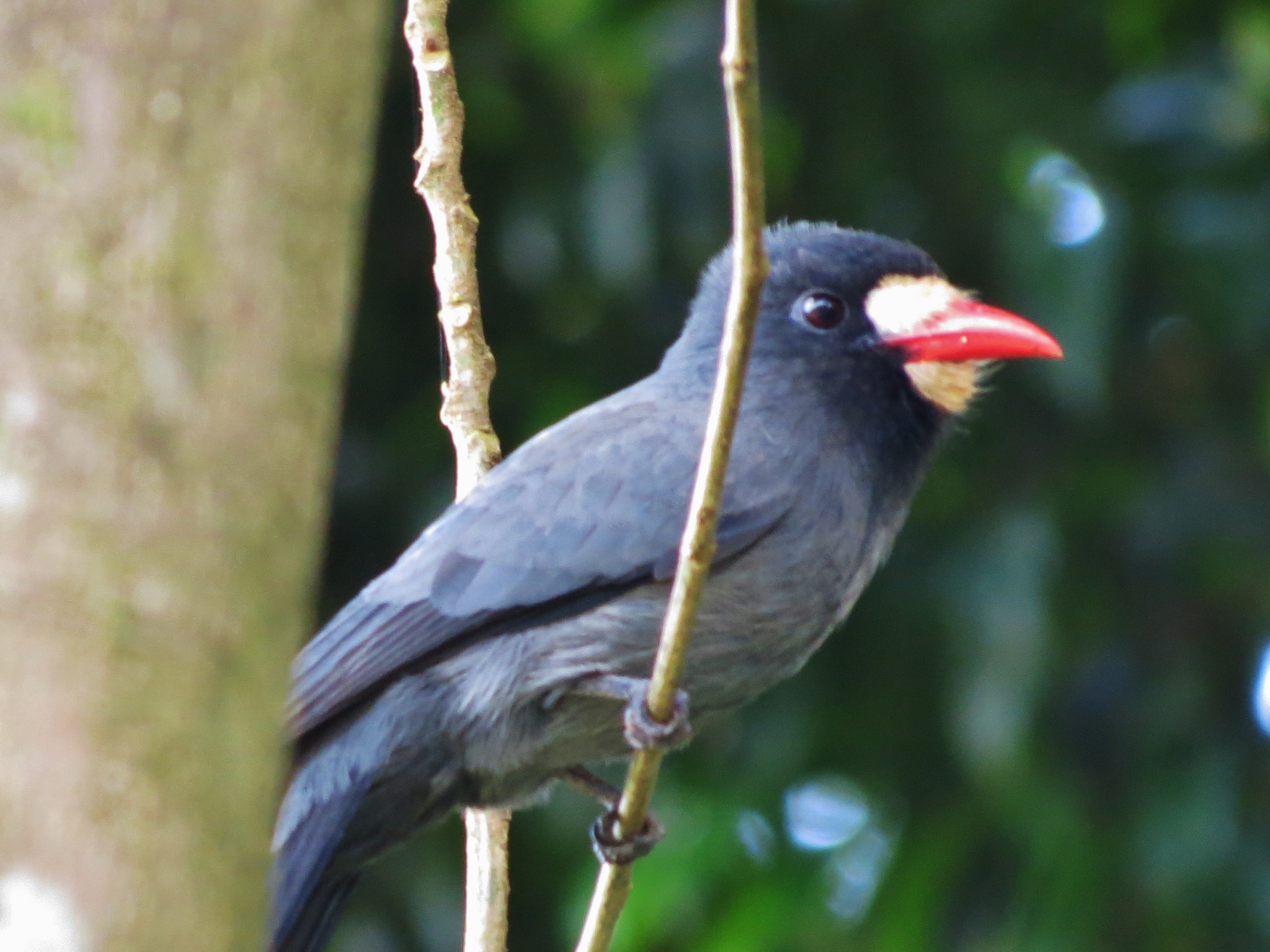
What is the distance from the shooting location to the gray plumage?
3420 millimetres

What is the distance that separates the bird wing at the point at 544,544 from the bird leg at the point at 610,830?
1.48ft

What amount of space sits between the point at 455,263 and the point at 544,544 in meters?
0.61

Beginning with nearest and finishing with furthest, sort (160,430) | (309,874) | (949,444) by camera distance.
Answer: (160,430) < (309,874) < (949,444)

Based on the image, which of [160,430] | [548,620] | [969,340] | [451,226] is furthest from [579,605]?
[160,430]

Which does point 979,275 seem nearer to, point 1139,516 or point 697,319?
point 1139,516

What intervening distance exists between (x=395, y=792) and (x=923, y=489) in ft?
8.97

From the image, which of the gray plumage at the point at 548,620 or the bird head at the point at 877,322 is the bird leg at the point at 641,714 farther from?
the bird head at the point at 877,322

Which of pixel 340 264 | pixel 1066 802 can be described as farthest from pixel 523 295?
pixel 340 264

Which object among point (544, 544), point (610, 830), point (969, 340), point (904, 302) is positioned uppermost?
point (904, 302)

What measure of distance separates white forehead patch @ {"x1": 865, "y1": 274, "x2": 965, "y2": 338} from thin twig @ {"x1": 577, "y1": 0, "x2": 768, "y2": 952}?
1.33 m

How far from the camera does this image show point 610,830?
3613mm

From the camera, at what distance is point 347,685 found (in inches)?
134

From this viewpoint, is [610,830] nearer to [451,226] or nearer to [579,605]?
[579,605]

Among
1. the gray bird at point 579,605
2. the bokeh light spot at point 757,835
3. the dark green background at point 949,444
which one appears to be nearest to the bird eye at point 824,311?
the gray bird at point 579,605
